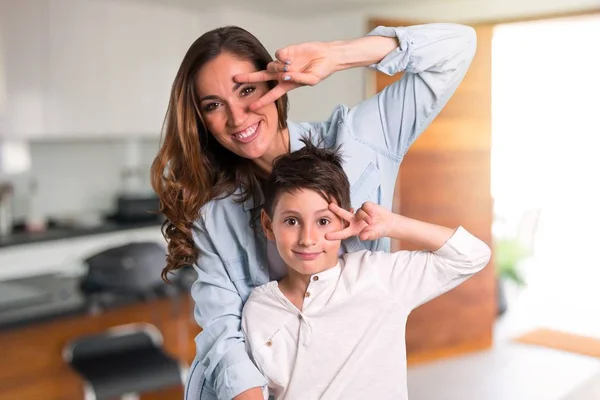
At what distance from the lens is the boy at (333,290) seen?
71 centimetres

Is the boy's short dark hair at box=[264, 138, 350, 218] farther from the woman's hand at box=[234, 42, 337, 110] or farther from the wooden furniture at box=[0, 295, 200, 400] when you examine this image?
the wooden furniture at box=[0, 295, 200, 400]

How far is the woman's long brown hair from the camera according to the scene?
714mm

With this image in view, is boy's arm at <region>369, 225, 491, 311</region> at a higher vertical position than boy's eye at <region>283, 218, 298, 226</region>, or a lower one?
lower

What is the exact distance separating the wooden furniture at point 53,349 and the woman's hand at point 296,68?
4.39 ft

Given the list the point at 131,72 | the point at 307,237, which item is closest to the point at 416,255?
the point at 307,237

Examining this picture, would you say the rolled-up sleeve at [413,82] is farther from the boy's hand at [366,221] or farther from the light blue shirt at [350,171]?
the boy's hand at [366,221]

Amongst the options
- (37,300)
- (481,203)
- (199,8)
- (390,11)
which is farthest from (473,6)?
(199,8)

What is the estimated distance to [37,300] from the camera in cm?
185

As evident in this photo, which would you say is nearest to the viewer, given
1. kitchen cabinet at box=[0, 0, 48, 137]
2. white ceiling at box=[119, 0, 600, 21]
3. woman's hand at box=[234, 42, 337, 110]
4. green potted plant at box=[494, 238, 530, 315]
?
woman's hand at box=[234, 42, 337, 110]

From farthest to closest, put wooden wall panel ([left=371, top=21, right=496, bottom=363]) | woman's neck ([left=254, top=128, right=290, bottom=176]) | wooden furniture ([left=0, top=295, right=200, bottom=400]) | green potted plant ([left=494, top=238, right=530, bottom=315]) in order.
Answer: green potted plant ([left=494, top=238, right=530, bottom=315]), wooden furniture ([left=0, top=295, right=200, bottom=400]), wooden wall panel ([left=371, top=21, right=496, bottom=363]), woman's neck ([left=254, top=128, right=290, bottom=176])

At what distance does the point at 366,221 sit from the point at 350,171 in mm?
100

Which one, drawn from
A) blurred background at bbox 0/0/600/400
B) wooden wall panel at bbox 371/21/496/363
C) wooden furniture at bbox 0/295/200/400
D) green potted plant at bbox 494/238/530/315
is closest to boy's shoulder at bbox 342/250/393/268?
blurred background at bbox 0/0/600/400

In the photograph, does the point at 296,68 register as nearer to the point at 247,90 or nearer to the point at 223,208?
the point at 247,90

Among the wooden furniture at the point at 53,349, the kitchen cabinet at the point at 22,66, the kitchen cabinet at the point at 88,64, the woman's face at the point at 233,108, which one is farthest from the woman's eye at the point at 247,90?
the kitchen cabinet at the point at 22,66
